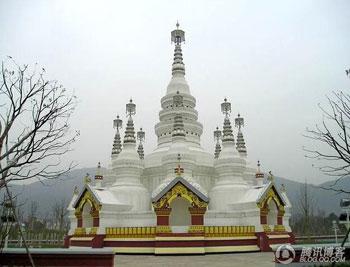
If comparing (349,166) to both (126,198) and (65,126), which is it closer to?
(65,126)

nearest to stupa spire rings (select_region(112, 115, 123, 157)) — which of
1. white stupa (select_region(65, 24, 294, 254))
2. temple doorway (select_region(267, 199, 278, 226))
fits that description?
white stupa (select_region(65, 24, 294, 254))

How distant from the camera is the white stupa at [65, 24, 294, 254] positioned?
26016mm

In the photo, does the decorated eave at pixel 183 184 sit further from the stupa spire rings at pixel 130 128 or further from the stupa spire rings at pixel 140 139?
the stupa spire rings at pixel 140 139

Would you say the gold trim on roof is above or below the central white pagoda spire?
below

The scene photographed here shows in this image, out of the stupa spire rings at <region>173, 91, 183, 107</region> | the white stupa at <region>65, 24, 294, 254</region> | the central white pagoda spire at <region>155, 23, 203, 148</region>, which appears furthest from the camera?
the central white pagoda spire at <region>155, 23, 203, 148</region>

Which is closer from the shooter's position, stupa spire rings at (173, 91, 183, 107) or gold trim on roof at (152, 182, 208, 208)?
gold trim on roof at (152, 182, 208, 208)

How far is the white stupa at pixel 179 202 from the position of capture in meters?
26.0

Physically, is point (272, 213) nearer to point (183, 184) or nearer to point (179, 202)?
point (179, 202)

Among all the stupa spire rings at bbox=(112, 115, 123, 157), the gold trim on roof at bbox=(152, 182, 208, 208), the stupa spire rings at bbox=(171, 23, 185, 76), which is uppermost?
the stupa spire rings at bbox=(171, 23, 185, 76)

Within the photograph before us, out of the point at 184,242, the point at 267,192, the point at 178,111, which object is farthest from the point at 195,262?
the point at 178,111

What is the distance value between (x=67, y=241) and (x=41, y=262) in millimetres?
16383

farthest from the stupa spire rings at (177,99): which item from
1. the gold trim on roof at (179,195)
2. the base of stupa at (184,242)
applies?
the base of stupa at (184,242)

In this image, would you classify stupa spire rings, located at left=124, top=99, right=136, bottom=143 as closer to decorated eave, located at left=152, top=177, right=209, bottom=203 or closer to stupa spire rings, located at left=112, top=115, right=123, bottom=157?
stupa spire rings, located at left=112, top=115, right=123, bottom=157

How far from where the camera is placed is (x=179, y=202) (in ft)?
96.1
